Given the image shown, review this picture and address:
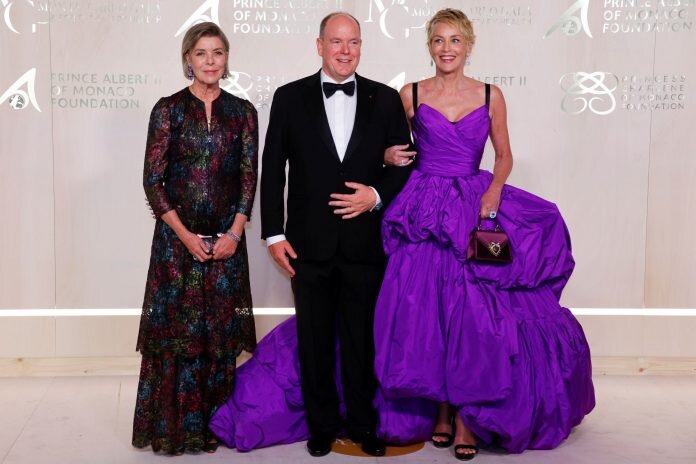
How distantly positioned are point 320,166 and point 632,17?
2.38m

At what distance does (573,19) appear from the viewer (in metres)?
5.05

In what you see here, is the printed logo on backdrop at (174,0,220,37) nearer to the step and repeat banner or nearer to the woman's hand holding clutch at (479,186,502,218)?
the step and repeat banner

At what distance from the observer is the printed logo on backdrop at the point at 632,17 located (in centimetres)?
506

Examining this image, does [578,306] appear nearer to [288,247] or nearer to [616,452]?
[616,452]

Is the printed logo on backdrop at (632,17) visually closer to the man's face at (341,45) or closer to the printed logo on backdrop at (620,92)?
the printed logo on backdrop at (620,92)

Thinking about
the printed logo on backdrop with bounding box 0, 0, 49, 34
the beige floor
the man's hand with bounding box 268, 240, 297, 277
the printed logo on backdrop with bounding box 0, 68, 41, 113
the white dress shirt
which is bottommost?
the beige floor

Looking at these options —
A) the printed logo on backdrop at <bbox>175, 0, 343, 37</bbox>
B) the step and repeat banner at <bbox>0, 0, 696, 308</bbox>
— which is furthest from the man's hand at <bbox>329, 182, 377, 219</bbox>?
the printed logo on backdrop at <bbox>175, 0, 343, 37</bbox>

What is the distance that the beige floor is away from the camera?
3871 millimetres

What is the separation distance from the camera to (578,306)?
5262 millimetres

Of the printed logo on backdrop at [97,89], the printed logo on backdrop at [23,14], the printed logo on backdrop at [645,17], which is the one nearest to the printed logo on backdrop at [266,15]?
the printed logo on backdrop at [97,89]

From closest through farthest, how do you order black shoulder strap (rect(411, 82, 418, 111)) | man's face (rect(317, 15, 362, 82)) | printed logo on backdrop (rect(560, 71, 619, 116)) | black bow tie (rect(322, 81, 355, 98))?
man's face (rect(317, 15, 362, 82)) < black bow tie (rect(322, 81, 355, 98)) < black shoulder strap (rect(411, 82, 418, 111)) < printed logo on backdrop (rect(560, 71, 619, 116))

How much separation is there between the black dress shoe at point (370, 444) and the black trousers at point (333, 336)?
0.08ft

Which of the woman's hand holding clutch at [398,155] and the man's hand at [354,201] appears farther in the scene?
the woman's hand holding clutch at [398,155]

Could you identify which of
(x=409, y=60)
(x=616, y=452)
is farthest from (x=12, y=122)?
(x=616, y=452)
